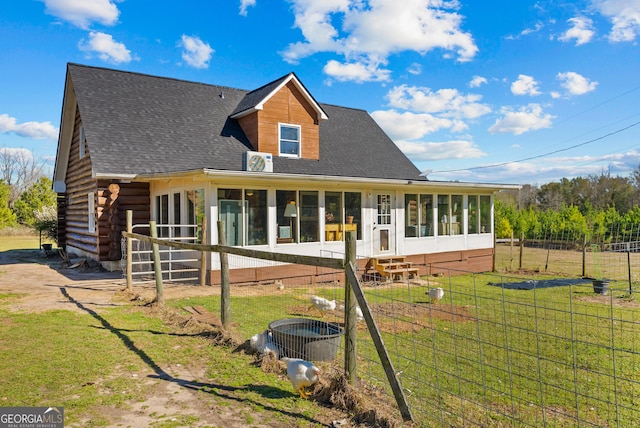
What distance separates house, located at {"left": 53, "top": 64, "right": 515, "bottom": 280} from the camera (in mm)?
11953

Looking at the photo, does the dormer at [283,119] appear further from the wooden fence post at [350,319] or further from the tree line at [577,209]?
the wooden fence post at [350,319]

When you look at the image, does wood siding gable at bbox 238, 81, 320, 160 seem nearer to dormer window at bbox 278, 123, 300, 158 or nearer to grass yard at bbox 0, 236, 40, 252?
dormer window at bbox 278, 123, 300, 158

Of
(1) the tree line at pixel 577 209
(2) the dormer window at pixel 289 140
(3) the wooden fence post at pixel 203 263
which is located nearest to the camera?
(3) the wooden fence post at pixel 203 263

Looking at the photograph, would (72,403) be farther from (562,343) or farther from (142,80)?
(142,80)

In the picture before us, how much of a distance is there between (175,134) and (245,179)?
183 inches

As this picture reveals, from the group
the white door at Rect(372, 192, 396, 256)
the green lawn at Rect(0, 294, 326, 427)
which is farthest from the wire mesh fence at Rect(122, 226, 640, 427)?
the white door at Rect(372, 192, 396, 256)

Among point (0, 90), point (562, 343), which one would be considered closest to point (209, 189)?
point (562, 343)

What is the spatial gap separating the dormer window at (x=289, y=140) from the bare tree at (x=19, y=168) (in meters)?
44.2

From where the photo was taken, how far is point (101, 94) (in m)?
14.7

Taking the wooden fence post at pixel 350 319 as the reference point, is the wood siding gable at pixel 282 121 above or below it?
above

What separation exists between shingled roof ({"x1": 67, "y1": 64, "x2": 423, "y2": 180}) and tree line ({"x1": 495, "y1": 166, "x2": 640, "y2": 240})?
746cm

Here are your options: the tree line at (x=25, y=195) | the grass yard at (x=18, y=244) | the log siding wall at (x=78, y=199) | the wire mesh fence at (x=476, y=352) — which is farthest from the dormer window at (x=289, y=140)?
the grass yard at (x=18, y=244)

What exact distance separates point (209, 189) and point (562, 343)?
27.2 feet

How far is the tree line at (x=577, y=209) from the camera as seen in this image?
27812 millimetres
